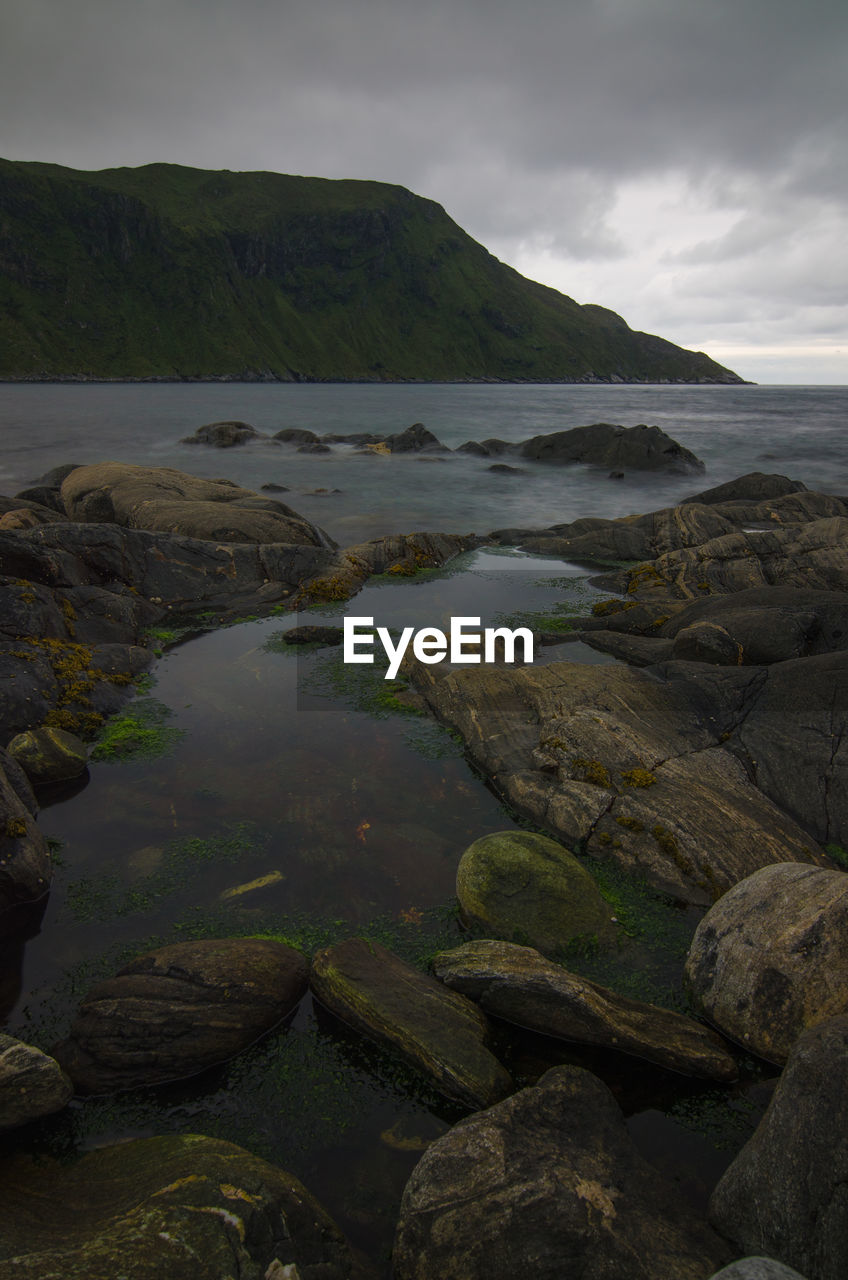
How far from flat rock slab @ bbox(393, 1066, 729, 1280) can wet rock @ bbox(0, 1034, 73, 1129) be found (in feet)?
11.7

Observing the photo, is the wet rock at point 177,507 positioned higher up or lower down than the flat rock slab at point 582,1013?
higher up

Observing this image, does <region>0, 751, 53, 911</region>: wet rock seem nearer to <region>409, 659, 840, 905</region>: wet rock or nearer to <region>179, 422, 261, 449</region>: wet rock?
<region>409, 659, 840, 905</region>: wet rock

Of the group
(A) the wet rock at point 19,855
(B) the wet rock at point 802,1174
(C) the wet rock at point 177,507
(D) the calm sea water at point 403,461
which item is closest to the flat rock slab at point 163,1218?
(B) the wet rock at point 802,1174

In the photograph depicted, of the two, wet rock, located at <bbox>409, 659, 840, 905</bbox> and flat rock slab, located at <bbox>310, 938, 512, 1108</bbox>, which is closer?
flat rock slab, located at <bbox>310, 938, 512, 1108</bbox>

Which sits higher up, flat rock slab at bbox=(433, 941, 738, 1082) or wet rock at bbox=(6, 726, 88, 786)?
wet rock at bbox=(6, 726, 88, 786)

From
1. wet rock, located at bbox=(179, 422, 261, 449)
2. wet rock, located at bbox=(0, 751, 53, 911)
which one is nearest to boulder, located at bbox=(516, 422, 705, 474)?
wet rock, located at bbox=(179, 422, 261, 449)

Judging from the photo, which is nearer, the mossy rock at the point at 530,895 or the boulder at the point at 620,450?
the mossy rock at the point at 530,895

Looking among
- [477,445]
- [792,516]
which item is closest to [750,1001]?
[792,516]

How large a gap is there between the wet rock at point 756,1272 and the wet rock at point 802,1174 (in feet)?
2.61

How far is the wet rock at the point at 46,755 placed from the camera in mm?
12336

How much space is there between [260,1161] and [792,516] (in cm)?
3507
